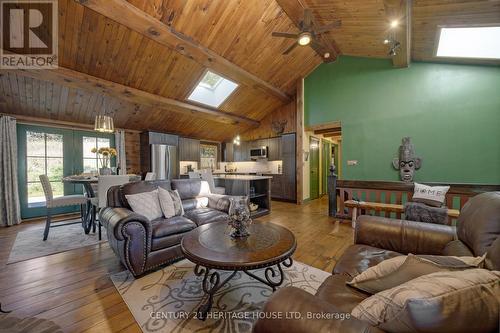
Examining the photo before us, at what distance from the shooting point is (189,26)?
10.9 ft

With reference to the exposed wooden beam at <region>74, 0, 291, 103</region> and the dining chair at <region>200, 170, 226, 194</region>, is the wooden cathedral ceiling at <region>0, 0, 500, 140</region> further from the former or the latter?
the dining chair at <region>200, 170, 226, 194</region>

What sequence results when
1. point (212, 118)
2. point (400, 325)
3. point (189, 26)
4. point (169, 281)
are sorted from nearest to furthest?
point (400, 325), point (169, 281), point (189, 26), point (212, 118)

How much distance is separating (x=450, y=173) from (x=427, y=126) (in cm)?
103

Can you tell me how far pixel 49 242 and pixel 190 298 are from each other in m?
2.91

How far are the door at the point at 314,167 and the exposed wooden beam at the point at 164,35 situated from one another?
3.00 m

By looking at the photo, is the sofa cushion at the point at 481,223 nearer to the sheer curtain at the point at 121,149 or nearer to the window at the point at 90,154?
the sheer curtain at the point at 121,149

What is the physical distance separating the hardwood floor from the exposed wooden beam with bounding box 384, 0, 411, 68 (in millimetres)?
3298

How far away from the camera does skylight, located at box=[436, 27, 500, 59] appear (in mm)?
2969

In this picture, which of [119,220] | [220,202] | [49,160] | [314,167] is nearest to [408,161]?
[314,167]

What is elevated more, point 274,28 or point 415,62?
point 274,28

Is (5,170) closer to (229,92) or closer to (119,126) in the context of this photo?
(119,126)

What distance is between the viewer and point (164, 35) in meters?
3.20

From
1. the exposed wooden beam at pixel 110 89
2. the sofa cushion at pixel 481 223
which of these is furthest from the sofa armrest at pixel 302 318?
the exposed wooden beam at pixel 110 89

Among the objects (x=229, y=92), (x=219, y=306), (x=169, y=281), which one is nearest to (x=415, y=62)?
(x=229, y=92)
